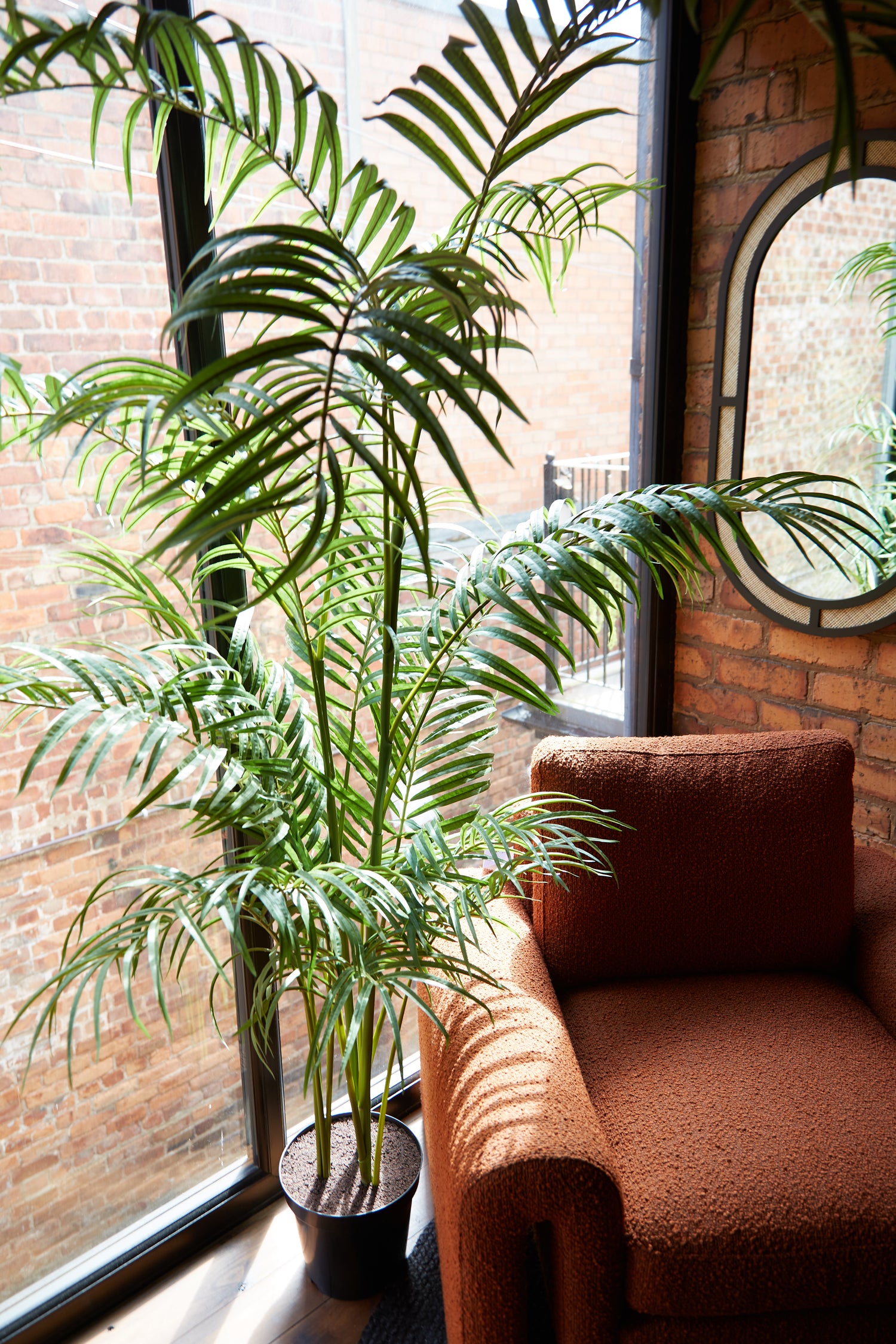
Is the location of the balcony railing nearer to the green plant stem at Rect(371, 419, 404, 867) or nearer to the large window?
the large window

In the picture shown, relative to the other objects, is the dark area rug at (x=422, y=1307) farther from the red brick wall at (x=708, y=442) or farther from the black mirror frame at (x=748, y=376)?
the black mirror frame at (x=748, y=376)

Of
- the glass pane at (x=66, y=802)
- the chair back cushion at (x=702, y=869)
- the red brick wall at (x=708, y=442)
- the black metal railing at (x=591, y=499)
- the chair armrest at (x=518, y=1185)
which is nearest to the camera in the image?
the chair armrest at (x=518, y=1185)

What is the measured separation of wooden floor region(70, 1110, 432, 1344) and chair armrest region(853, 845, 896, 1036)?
0.85 metres

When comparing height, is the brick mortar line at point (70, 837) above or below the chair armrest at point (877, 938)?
above

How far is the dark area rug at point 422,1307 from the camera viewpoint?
150 centimetres

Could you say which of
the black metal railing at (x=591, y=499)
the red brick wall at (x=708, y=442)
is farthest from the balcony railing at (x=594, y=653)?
the red brick wall at (x=708, y=442)

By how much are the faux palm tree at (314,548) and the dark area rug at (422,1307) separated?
9.0 inches

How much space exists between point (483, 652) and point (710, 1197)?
0.72 metres

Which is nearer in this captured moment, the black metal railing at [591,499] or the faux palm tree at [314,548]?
the faux palm tree at [314,548]

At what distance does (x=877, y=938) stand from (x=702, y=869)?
308mm

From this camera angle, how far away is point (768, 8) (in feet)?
6.37

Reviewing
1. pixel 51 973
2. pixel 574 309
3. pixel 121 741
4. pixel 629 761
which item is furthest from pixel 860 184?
pixel 51 973

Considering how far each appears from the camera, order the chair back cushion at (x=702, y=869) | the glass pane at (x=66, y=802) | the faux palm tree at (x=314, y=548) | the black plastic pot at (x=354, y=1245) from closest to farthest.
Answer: the faux palm tree at (x=314, y=548) < the glass pane at (x=66, y=802) < the black plastic pot at (x=354, y=1245) < the chair back cushion at (x=702, y=869)

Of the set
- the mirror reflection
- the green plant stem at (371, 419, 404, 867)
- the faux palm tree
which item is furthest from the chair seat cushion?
the mirror reflection
